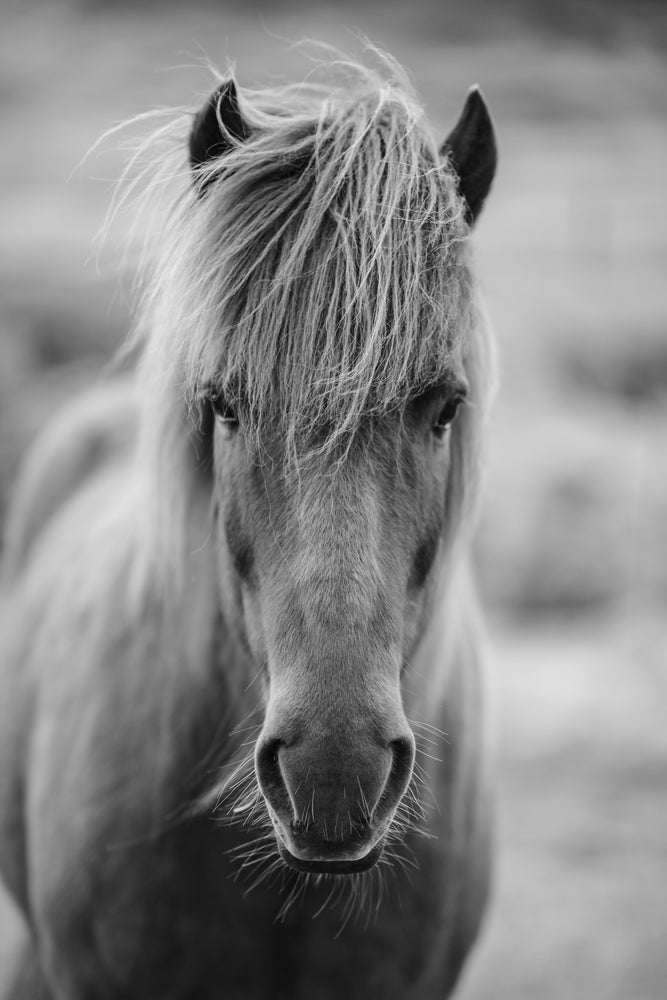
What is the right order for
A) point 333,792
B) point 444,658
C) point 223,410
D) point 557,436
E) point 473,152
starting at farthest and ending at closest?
point 557,436 → point 444,658 → point 473,152 → point 223,410 → point 333,792

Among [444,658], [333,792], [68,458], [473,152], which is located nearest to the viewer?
[333,792]

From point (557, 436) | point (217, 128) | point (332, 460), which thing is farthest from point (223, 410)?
point (557, 436)

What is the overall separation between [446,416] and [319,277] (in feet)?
1.00

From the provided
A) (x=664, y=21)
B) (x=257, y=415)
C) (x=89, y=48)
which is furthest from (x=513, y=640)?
(x=89, y=48)

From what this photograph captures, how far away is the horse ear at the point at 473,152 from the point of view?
152cm

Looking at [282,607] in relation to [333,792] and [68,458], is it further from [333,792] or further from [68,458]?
[68,458]

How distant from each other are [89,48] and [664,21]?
14.0m

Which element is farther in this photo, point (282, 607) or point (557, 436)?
point (557, 436)

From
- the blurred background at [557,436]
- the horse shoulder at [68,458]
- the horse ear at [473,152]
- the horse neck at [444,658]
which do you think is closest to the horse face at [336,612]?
the horse neck at [444,658]

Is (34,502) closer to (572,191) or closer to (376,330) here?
(376,330)

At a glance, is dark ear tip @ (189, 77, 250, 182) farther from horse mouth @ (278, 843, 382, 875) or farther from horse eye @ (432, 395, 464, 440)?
horse mouth @ (278, 843, 382, 875)

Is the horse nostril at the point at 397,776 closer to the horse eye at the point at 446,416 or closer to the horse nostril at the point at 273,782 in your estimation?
the horse nostril at the point at 273,782

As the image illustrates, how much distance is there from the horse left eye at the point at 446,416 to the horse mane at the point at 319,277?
0.24 feet

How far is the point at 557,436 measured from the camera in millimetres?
7473
